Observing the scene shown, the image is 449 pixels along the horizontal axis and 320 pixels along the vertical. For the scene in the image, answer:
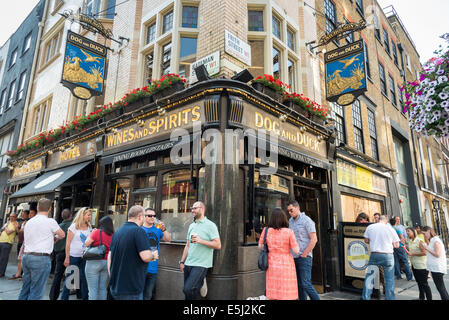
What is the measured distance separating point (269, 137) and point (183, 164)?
2.18m

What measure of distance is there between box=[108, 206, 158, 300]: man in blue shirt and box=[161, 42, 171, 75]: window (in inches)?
245

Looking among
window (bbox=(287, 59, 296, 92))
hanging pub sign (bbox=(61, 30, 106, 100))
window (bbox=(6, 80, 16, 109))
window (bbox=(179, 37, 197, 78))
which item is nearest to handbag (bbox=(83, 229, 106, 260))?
window (bbox=(179, 37, 197, 78))

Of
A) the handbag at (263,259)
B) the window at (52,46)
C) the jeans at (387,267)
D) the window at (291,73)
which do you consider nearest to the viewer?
the handbag at (263,259)

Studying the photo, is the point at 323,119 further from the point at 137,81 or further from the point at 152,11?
the point at 152,11

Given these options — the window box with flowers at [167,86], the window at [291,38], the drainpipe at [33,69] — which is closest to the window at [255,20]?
the window at [291,38]

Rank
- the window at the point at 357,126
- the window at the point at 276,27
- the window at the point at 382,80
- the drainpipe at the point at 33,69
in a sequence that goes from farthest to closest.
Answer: the window at the point at 382,80 → the drainpipe at the point at 33,69 → the window at the point at 357,126 → the window at the point at 276,27

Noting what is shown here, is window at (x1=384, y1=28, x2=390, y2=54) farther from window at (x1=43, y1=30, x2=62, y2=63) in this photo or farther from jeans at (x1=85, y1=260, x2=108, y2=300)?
jeans at (x1=85, y1=260, x2=108, y2=300)

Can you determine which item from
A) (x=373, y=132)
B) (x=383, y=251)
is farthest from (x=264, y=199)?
(x=373, y=132)

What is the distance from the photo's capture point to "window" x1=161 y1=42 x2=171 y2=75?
8341mm

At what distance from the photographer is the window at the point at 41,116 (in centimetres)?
1320

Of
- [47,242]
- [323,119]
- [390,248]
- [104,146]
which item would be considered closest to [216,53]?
[323,119]

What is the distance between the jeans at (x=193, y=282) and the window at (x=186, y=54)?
5.37 m

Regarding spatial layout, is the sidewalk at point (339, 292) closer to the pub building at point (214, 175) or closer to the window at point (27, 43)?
the pub building at point (214, 175)
